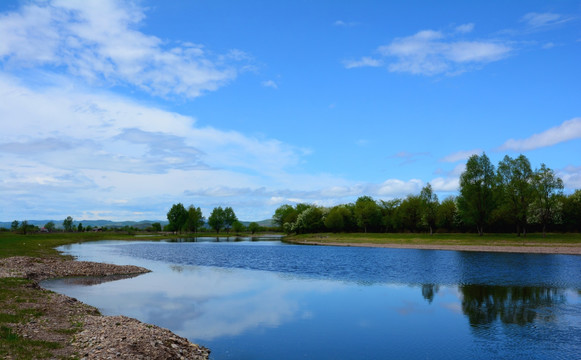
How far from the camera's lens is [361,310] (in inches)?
1141

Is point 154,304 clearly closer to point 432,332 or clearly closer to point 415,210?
point 432,332

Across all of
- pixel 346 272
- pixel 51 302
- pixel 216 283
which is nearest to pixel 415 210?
pixel 346 272

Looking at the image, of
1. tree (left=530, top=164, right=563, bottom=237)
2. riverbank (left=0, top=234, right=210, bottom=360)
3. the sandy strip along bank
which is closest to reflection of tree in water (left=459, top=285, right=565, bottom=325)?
riverbank (left=0, top=234, right=210, bottom=360)

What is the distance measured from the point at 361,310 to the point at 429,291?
1167cm

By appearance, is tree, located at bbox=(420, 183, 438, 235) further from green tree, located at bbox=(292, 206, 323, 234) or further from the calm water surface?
the calm water surface

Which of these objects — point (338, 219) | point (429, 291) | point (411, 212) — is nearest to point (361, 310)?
point (429, 291)

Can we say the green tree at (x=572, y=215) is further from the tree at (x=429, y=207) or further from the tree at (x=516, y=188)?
the tree at (x=429, y=207)

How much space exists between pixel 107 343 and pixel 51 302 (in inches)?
475

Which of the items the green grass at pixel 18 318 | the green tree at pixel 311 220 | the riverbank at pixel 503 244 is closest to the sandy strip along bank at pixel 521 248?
the riverbank at pixel 503 244

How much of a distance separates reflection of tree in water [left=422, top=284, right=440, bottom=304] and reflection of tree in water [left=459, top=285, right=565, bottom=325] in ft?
7.80

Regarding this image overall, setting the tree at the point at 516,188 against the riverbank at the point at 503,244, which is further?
the tree at the point at 516,188

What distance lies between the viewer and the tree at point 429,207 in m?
132

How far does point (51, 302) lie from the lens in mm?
25922

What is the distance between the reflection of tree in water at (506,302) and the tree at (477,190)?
76.6 metres
